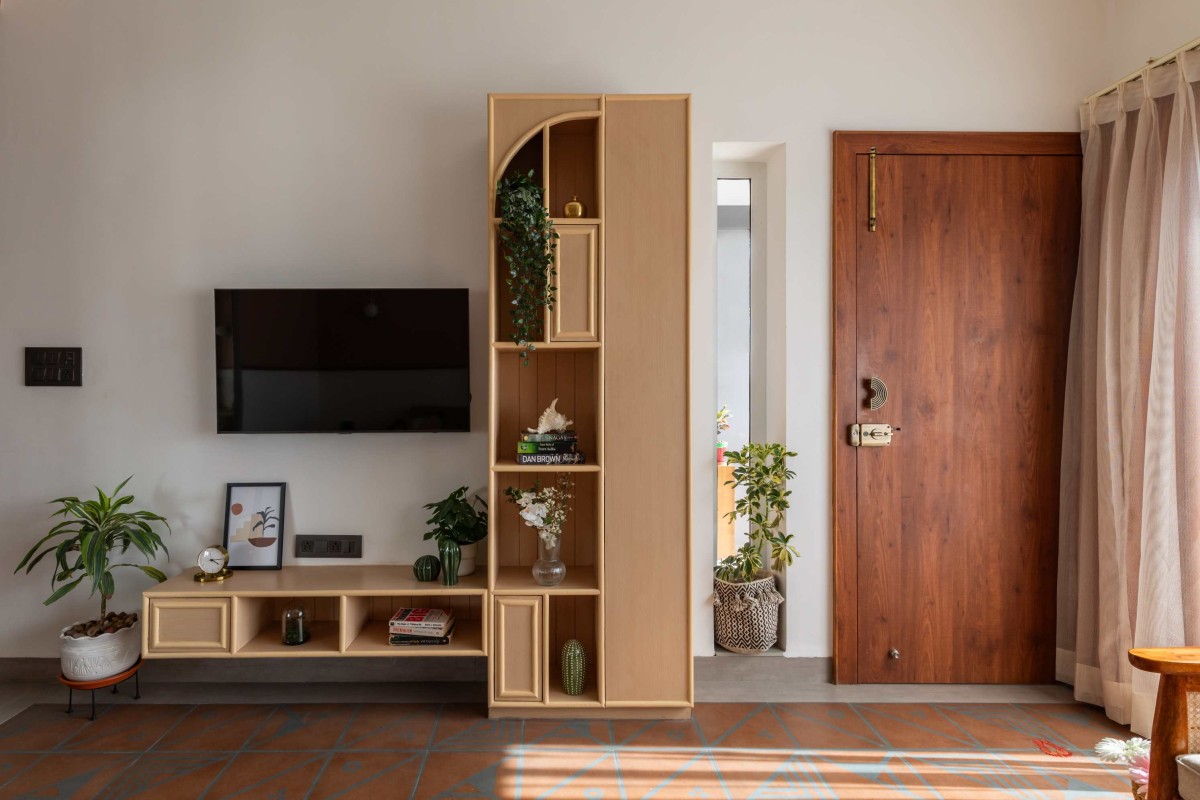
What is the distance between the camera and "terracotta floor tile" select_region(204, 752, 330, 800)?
211 cm

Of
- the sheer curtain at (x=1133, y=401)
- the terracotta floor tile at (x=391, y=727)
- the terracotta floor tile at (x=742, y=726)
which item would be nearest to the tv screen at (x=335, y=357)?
the terracotta floor tile at (x=391, y=727)

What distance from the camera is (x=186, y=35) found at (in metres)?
2.82

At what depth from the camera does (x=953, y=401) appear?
9.34 feet

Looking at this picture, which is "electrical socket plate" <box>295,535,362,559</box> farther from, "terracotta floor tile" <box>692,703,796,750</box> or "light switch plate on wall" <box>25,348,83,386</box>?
"terracotta floor tile" <box>692,703,796,750</box>

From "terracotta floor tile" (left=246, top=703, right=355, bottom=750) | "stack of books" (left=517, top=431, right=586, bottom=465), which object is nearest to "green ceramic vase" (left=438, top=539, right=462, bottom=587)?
"stack of books" (left=517, top=431, right=586, bottom=465)

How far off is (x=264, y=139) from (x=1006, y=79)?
3.07m

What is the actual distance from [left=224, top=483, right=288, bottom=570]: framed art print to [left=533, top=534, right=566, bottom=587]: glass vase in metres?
1.10

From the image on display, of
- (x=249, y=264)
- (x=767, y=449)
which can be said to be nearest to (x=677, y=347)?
(x=767, y=449)

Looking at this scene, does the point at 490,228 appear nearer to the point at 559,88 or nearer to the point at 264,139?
the point at 559,88

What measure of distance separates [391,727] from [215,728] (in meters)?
0.64

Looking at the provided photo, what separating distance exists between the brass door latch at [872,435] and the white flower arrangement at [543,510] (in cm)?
121

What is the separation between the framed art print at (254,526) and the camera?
9.19 ft

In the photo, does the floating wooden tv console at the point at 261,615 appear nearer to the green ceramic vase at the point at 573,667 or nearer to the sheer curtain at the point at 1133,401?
the green ceramic vase at the point at 573,667

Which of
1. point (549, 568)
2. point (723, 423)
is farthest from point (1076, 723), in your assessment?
point (549, 568)
